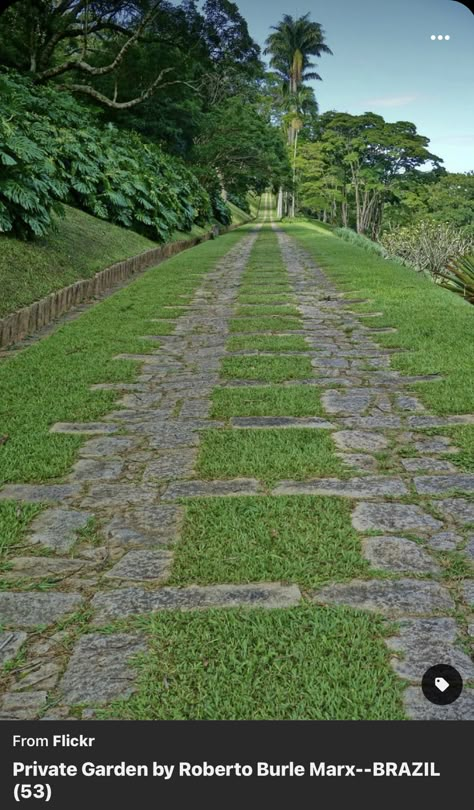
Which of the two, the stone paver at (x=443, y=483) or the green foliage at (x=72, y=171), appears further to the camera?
the green foliage at (x=72, y=171)

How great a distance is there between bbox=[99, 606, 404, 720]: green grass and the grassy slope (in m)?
4.89

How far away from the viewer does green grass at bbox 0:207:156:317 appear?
7.16 m

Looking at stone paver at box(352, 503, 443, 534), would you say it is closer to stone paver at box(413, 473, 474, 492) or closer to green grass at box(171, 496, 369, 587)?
green grass at box(171, 496, 369, 587)

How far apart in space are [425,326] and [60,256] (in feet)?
15.1

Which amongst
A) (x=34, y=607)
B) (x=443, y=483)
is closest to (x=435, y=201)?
(x=443, y=483)

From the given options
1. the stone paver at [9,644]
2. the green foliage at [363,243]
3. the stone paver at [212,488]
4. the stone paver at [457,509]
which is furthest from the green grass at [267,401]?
the green foliage at [363,243]

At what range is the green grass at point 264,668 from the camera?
1616mm

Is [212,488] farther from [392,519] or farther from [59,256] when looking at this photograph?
[59,256]

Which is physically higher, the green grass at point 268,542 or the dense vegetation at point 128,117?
the dense vegetation at point 128,117

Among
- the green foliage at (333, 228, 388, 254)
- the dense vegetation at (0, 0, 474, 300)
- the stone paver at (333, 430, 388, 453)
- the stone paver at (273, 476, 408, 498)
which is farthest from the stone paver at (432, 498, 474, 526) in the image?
the green foliage at (333, 228, 388, 254)

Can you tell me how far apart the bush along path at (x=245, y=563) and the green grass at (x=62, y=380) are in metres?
0.12

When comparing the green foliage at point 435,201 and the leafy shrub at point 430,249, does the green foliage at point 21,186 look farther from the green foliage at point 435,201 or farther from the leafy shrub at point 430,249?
the green foliage at point 435,201
